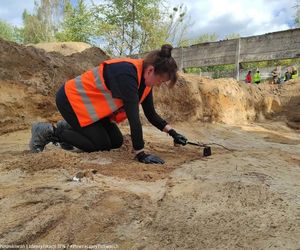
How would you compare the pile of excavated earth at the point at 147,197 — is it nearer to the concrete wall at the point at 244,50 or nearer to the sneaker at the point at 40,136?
the sneaker at the point at 40,136

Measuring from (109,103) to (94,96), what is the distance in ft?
0.50

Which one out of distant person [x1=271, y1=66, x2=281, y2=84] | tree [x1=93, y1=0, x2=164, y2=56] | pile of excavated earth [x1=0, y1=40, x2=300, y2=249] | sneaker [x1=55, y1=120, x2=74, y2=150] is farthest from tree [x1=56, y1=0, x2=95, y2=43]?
sneaker [x1=55, y1=120, x2=74, y2=150]

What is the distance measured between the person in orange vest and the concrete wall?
6.05 m

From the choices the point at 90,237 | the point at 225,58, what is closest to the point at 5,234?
the point at 90,237

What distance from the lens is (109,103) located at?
3.56 meters

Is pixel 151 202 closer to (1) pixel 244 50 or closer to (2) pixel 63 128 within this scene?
(2) pixel 63 128

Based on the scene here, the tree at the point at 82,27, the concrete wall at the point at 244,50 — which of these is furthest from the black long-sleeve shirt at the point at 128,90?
the tree at the point at 82,27

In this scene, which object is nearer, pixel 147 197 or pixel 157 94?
pixel 147 197

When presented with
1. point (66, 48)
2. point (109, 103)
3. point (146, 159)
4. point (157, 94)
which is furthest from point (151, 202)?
point (66, 48)

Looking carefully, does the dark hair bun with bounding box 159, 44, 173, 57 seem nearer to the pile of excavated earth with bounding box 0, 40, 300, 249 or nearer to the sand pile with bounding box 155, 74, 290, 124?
the pile of excavated earth with bounding box 0, 40, 300, 249

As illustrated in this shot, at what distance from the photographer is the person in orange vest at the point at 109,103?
131 inches

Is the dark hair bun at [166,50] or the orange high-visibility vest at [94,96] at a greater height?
the dark hair bun at [166,50]

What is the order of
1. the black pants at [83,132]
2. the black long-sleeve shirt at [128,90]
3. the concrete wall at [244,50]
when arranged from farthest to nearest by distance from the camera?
1. the concrete wall at [244,50]
2. the black pants at [83,132]
3. the black long-sleeve shirt at [128,90]

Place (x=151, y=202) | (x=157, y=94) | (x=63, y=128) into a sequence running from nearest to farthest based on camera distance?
(x=151, y=202)
(x=63, y=128)
(x=157, y=94)
